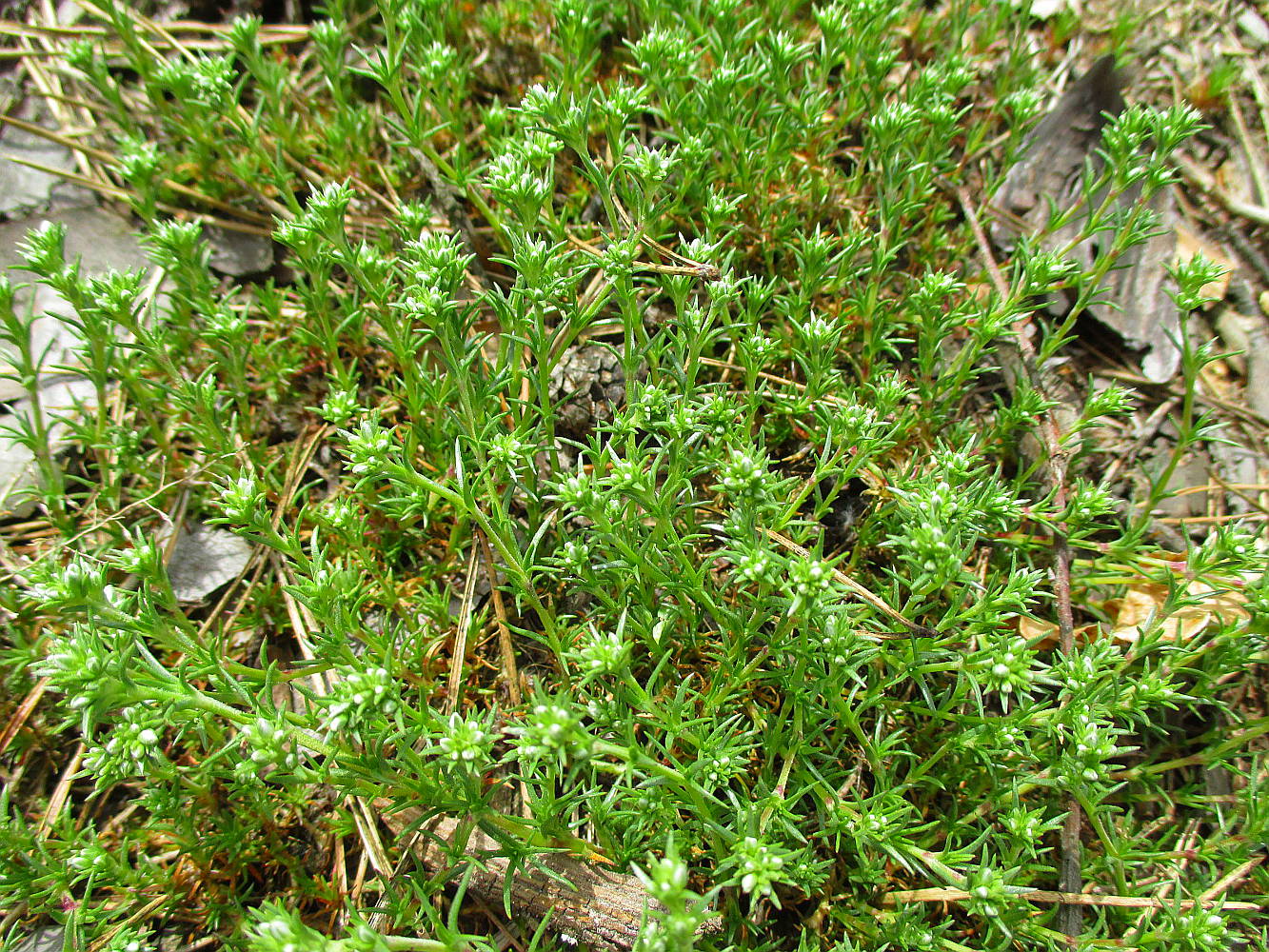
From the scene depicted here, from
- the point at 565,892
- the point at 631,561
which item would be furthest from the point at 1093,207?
the point at 565,892

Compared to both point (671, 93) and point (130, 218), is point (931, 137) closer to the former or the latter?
point (671, 93)

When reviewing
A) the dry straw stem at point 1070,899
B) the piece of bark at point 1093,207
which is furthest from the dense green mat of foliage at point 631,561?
A: the piece of bark at point 1093,207

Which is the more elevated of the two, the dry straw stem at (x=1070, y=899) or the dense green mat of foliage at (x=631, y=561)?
the dense green mat of foliage at (x=631, y=561)

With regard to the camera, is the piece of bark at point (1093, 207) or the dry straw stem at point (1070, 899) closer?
the dry straw stem at point (1070, 899)

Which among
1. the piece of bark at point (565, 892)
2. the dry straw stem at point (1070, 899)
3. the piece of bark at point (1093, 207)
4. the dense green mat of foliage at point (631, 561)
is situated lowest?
the piece of bark at point (565, 892)

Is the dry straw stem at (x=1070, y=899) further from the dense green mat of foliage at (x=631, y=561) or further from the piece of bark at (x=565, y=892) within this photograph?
the piece of bark at (x=565, y=892)

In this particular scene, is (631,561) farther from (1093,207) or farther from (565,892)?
(1093,207)

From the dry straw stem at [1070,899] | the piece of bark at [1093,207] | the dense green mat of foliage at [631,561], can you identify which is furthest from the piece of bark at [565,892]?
Answer: the piece of bark at [1093,207]
